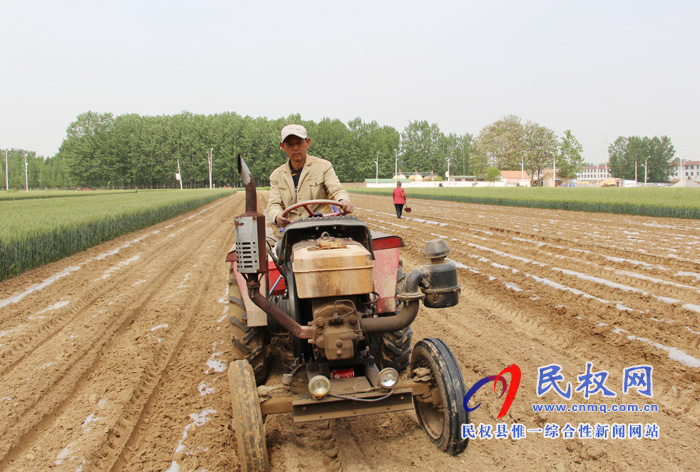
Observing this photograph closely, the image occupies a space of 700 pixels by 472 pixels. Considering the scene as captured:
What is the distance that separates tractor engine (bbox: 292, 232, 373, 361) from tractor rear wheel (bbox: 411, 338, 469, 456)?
0.45 metres

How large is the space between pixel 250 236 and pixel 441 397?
139cm

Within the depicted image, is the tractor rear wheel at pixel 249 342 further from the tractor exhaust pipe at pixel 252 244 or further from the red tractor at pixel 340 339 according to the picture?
the tractor exhaust pipe at pixel 252 244

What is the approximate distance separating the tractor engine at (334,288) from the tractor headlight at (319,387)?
0.15 metres

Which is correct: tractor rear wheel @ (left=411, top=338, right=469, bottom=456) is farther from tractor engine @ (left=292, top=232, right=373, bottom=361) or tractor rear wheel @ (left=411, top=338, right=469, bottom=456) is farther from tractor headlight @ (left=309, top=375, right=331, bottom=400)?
tractor headlight @ (left=309, top=375, right=331, bottom=400)

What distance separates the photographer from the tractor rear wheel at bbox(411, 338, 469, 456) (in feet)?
8.41

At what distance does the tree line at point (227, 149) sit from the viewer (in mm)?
76625

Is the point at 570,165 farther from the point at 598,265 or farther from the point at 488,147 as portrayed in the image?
the point at 598,265

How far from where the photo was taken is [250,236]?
2631 mm

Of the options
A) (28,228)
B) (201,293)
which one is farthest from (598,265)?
(28,228)

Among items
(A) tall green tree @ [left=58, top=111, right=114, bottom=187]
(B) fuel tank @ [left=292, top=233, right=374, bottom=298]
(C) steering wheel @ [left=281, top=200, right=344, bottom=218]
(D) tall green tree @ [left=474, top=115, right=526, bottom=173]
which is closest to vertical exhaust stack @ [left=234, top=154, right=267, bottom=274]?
(B) fuel tank @ [left=292, top=233, right=374, bottom=298]

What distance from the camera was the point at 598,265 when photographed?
7957 mm

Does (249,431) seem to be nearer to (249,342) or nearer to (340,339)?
(340,339)

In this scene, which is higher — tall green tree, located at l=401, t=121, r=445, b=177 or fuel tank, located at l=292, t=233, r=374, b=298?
tall green tree, located at l=401, t=121, r=445, b=177

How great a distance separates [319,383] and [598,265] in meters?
7.01
